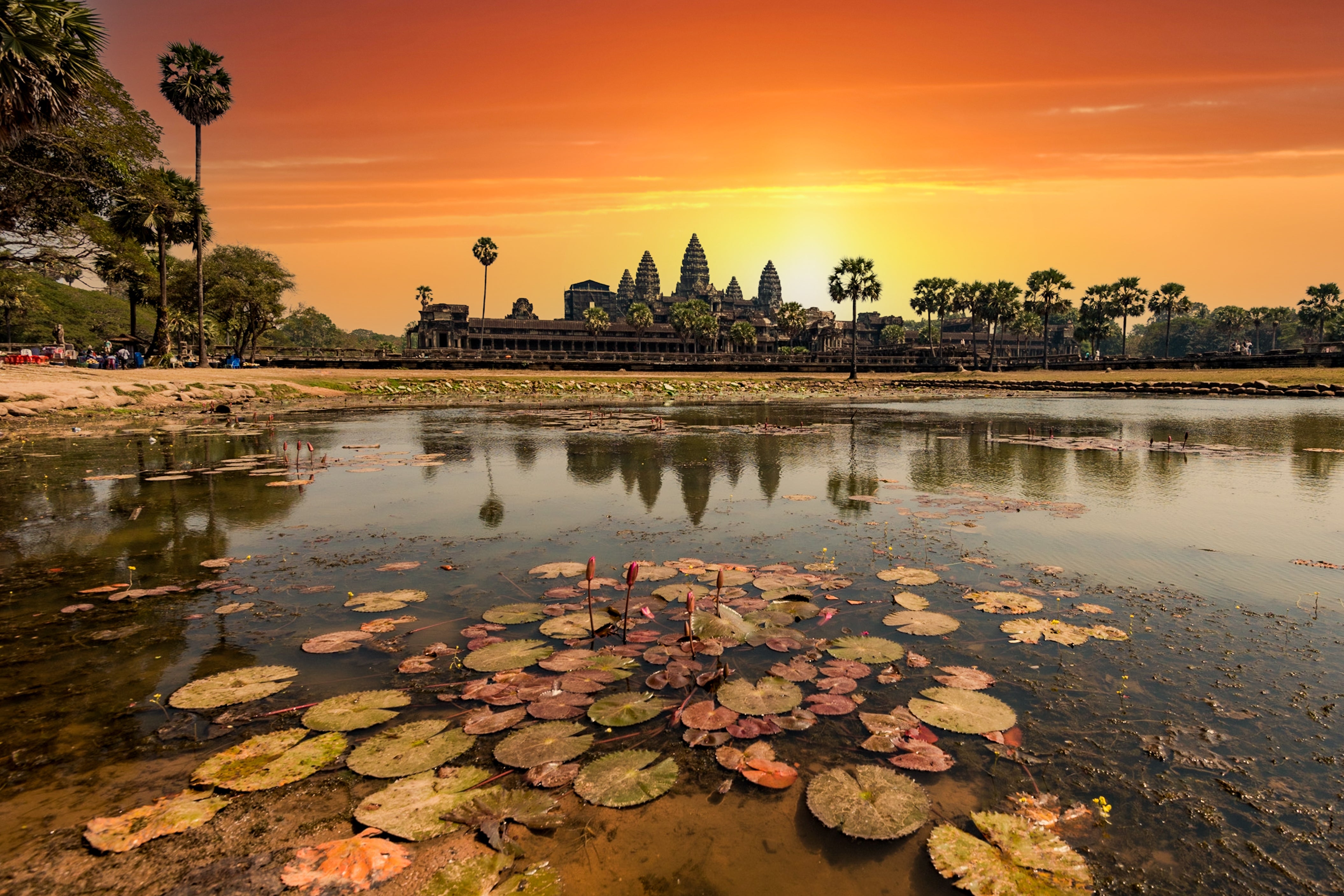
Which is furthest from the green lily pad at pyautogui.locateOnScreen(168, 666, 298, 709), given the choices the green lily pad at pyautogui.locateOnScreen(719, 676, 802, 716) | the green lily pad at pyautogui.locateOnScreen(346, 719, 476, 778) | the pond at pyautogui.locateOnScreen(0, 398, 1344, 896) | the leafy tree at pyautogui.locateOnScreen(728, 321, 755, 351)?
the leafy tree at pyautogui.locateOnScreen(728, 321, 755, 351)

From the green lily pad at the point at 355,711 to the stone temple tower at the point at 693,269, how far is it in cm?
14972

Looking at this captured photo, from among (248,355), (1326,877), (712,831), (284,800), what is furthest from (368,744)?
(248,355)

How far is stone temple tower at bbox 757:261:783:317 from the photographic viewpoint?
164875mm

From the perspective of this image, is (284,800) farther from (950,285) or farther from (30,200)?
(950,285)

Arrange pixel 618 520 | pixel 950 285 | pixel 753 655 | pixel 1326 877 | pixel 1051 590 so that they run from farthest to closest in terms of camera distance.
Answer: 1. pixel 950 285
2. pixel 618 520
3. pixel 1051 590
4. pixel 753 655
5. pixel 1326 877

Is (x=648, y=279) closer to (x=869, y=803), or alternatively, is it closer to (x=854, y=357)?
(x=854, y=357)

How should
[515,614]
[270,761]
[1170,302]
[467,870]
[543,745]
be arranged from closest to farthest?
[467,870] → [270,761] → [543,745] → [515,614] → [1170,302]

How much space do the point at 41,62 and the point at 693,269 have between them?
14234 centimetres

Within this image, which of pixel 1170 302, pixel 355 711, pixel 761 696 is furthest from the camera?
pixel 1170 302

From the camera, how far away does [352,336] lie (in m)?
181

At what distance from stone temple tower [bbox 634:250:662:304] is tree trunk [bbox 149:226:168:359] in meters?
117

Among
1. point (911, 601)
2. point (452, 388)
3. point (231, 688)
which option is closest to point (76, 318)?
point (452, 388)

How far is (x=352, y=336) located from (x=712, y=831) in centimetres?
20220

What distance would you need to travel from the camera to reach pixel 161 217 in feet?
126
